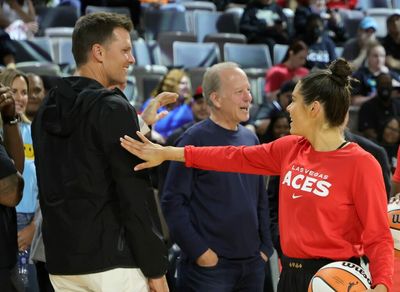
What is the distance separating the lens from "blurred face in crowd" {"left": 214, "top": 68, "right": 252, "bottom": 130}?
532 cm

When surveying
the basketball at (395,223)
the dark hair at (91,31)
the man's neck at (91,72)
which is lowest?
the basketball at (395,223)

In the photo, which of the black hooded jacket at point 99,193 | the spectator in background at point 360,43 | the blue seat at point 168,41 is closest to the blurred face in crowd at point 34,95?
the black hooded jacket at point 99,193

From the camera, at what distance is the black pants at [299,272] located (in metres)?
3.94

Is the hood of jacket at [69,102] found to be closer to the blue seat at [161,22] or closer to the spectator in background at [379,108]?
the spectator in background at [379,108]

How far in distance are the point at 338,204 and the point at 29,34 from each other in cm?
858

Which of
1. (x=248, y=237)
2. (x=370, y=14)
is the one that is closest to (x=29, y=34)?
(x=370, y=14)

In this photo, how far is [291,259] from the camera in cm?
401

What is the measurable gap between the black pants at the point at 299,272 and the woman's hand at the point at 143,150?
783 mm

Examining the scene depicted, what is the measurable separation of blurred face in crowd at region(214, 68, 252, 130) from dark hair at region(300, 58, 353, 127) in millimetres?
1371

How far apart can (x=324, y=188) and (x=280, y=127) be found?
4569 mm

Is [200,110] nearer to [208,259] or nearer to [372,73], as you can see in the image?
[208,259]

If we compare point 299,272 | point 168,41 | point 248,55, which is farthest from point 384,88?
point 299,272

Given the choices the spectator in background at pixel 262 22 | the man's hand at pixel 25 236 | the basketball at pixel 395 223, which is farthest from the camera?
the spectator in background at pixel 262 22

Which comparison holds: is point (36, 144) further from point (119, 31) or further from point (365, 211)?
point (365, 211)
